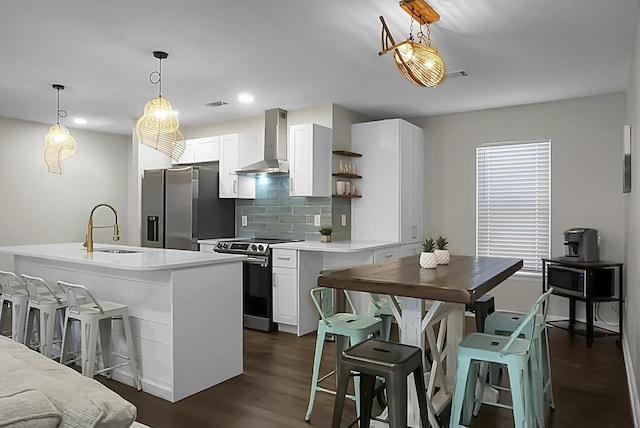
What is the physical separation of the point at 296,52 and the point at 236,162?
240 centimetres

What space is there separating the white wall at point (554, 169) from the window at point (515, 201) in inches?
3.6

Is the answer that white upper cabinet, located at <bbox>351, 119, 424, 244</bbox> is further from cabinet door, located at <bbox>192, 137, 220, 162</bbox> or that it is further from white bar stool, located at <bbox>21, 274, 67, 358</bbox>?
white bar stool, located at <bbox>21, 274, 67, 358</bbox>

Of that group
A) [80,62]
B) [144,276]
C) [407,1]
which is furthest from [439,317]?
[80,62]

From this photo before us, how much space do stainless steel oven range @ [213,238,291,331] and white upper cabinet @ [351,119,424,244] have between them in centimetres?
129

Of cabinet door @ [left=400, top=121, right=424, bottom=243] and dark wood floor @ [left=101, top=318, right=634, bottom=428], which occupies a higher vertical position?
cabinet door @ [left=400, top=121, right=424, bottom=243]

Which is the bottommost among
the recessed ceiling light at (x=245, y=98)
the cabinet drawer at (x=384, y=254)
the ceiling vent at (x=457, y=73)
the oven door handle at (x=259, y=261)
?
the oven door handle at (x=259, y=261)

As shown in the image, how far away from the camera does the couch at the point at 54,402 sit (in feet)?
2.72

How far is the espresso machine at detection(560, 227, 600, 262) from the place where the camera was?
4.56m

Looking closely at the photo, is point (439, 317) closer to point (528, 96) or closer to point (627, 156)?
point (627, 156)

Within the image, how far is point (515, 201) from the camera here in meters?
5.38

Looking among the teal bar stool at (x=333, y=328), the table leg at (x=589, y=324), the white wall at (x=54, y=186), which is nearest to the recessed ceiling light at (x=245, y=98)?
the teal bar stool at (x=333, y=328)

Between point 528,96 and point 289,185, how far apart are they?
2794 mm

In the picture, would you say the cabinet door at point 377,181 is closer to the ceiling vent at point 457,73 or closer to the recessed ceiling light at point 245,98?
the ceiling vent at point 457,73

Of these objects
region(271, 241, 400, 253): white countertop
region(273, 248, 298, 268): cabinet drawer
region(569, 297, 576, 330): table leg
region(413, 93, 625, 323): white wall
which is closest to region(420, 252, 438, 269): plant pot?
region(271, 241, 400, 253): white countertop
